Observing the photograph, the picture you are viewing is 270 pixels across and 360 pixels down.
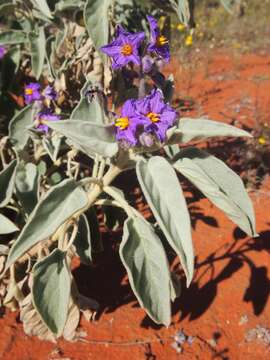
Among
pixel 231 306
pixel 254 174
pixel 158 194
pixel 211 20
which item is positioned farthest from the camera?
pixel 211 20

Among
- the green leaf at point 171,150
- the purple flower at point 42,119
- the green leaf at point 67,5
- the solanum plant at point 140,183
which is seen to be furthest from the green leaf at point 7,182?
the green leaf at point 67,5

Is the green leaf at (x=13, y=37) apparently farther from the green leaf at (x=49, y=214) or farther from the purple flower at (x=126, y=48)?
the green leaf at (x=49, y=214)

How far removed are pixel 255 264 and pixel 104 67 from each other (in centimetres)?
128

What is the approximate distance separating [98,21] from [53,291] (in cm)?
100

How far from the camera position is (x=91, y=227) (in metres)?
2.16

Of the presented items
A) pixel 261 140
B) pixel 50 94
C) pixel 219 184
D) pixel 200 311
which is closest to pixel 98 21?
pixel 50 94

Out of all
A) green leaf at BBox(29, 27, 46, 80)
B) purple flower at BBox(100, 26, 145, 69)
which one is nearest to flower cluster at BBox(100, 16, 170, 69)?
purple flower at BBox(100, 26, 145, 69)

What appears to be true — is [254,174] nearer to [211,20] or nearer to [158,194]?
[158,194]

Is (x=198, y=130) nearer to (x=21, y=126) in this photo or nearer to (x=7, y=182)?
(x=7, y=182)

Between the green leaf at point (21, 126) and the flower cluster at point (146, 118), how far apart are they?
0.90 meters

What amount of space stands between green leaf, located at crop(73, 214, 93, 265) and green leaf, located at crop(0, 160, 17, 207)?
0.32 meters

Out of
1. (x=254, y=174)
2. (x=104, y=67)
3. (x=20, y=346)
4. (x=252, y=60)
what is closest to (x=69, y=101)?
(x=104, y=67)

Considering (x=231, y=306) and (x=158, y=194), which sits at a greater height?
(x=158, y=194)

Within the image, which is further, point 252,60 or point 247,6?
point 247,6
